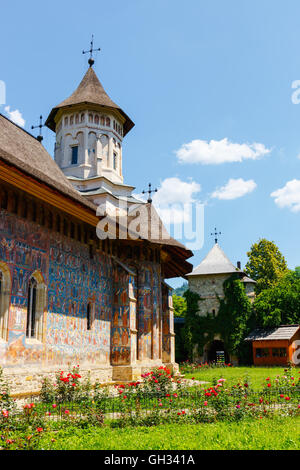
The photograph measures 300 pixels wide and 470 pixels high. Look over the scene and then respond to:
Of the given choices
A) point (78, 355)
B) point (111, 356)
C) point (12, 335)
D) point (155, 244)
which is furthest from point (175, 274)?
point (12, 335)

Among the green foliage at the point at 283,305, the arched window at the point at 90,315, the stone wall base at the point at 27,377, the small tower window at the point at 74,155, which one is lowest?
the stone wall base at the point at 27,377

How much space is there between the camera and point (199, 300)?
31.2m

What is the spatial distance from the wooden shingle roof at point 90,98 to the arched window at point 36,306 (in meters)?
12.7

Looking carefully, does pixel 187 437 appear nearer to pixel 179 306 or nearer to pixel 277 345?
pixel 277 345

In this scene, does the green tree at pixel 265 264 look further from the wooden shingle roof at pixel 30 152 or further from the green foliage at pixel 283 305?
the wooden shingle roof at pixel 30 152

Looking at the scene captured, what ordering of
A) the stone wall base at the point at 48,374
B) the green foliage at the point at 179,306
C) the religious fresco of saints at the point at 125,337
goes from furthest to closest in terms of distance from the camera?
the green foliage at the point at 179,306
the religious fresco of saints at the point at 125,337
the stone wall base at the point at 48,374

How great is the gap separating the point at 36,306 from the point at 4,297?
138cm

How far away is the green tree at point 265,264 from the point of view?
38.8 m

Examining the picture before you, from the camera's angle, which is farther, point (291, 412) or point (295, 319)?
point (295, 319)

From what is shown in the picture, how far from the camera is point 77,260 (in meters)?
14.0

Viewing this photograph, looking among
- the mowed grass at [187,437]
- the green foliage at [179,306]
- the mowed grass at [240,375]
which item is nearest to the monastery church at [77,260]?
the mowed grass at [240,375]

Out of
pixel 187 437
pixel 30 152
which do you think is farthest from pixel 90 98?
pixel 187 437
